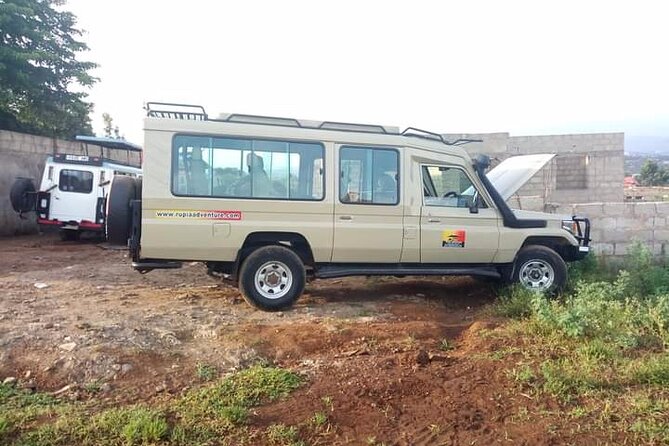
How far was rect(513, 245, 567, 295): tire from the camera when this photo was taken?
718 centimetres

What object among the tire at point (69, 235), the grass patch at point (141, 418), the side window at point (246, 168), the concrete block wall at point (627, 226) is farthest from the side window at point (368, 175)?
the tire at point (69, 235)

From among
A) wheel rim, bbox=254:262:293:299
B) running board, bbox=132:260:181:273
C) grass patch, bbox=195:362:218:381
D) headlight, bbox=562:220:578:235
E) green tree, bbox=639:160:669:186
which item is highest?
green tree, bbox=639:160:669:186

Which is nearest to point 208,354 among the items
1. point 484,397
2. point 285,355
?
point 285,355

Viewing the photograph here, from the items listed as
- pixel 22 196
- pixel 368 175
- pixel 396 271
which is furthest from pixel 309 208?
pixel 22 196

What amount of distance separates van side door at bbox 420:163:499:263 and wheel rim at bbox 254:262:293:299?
170 cm

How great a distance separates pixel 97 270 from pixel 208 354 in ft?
16.8

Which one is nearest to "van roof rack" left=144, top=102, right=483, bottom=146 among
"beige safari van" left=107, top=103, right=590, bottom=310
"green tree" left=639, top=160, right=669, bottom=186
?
"beige safari van" left=107, top=103, right=590, bottom=310

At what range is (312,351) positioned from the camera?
4984mm

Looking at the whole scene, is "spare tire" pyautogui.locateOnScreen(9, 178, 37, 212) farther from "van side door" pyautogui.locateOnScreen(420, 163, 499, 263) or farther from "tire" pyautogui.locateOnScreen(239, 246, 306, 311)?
"van side door" pyautogui.locateOnScreen(420, 163, 499, 263)

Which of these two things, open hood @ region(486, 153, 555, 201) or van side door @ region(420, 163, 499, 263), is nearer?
van side door @ region(420, 163, 499, 263)

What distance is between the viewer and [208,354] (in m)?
4.76

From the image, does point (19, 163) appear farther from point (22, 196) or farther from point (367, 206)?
point (367, 206)

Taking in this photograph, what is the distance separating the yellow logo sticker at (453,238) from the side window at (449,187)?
328 millimetres

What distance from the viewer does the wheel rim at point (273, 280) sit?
20.8ft
